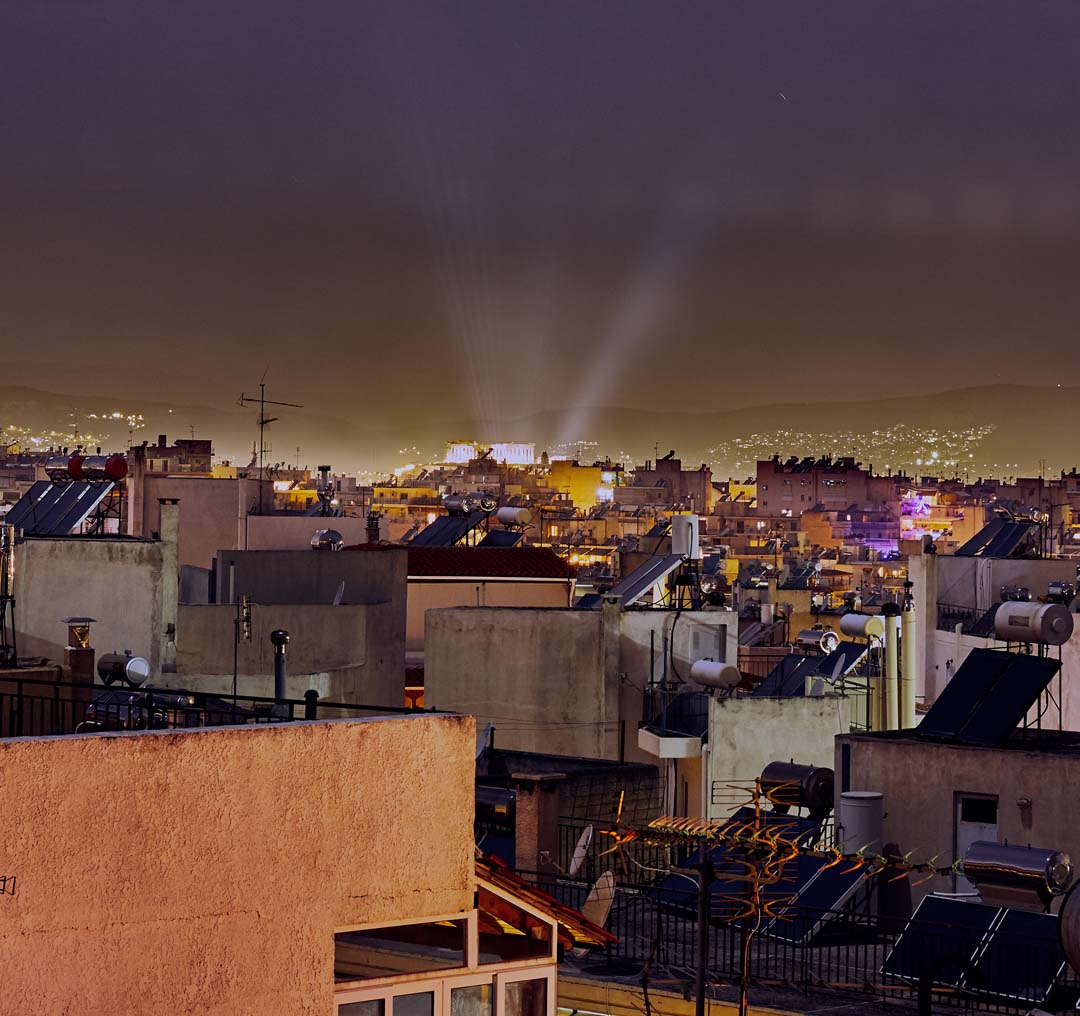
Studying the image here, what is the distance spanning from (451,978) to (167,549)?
51.7 ft

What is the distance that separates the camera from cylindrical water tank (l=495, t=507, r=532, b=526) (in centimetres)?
4234

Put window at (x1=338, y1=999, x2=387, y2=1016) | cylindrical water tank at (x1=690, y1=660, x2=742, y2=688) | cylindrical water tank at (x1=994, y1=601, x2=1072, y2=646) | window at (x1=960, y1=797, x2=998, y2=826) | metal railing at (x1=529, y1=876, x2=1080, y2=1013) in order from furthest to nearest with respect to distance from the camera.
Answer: cylindrical water tank at (x1=690, y1=660, x2=742, y2=688) → cylindrical water tank at (x1=994, y1=601, x2=1072, y2=646) → window at (x1=960, y1=797, x2=998, y2=826) → metal railing at (x1=529, y1=876, x2=1080, y2=1013) → window at (x1=338, y1=999, x2=387, y2=1016)

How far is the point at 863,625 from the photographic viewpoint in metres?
27.7

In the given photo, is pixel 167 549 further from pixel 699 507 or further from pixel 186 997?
pixel 699 507

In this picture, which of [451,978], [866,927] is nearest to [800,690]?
[866,927]

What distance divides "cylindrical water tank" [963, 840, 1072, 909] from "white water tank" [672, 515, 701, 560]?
14.5 metres

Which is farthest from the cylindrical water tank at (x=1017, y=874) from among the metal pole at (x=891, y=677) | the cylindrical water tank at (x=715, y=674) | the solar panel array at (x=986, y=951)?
the metal pole at (x=891, y=677)

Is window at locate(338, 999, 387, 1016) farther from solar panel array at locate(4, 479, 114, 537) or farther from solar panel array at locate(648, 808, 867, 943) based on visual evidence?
solar panel array at locate(4, 479, 114, 537)

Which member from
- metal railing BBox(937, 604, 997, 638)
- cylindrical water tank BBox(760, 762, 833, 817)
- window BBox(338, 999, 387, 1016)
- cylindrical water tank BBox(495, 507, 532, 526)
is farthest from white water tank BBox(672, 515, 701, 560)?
window BBox(338, 999, 387, 1016)

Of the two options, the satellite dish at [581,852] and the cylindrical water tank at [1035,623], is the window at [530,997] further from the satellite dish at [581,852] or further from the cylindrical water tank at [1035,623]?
the cylindrical water tank at [1035,623]

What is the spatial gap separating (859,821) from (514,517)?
1081 inches

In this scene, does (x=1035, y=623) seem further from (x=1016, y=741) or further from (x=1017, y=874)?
(x=1017, y=874)

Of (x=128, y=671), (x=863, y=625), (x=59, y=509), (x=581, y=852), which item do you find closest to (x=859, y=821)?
(x=581, y=852)

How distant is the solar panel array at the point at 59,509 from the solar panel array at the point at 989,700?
40.3ft
